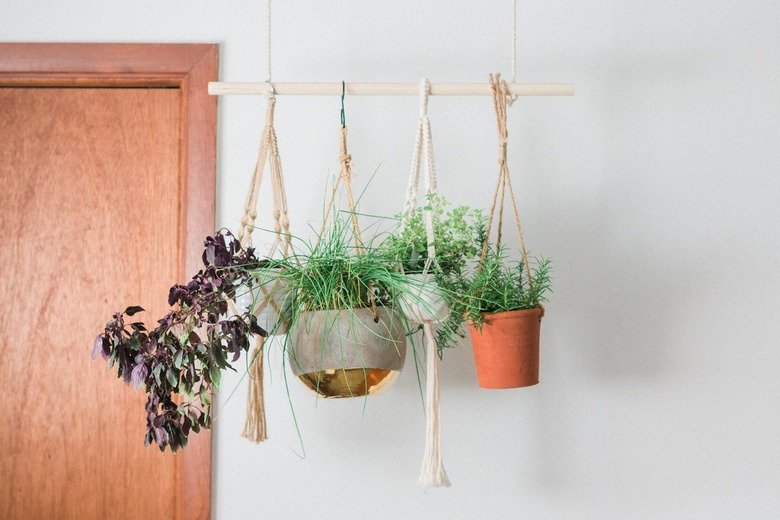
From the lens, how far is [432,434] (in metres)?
1.22

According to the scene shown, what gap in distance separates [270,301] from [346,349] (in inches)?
5.7

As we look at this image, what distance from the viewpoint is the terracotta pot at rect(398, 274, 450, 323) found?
114 cm

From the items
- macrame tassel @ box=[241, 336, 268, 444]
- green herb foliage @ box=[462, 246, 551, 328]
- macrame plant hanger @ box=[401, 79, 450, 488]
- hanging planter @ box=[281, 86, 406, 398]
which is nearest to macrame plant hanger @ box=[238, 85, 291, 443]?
macrame tassel @ box=[241, 336, 268, 444]

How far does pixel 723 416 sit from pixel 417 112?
2.86ft

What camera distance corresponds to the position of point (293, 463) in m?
1.46

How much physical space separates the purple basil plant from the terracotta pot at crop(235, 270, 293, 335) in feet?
0.06

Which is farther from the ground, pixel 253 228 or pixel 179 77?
pixel 179 77

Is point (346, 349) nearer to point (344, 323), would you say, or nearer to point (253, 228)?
point (344, 323)

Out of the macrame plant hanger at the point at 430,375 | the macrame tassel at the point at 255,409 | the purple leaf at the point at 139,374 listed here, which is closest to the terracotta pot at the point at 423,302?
the macrame plant hanger at the point at 430,375

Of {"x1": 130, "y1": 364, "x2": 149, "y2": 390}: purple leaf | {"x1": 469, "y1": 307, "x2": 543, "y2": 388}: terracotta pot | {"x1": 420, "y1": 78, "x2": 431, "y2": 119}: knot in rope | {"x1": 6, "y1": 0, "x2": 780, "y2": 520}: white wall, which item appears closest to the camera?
{"x1": 130, "y1": 364, "x2": 149, "y2": 390}: purple leaf

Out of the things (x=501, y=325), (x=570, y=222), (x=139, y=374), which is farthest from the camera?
(x=570, y=222)

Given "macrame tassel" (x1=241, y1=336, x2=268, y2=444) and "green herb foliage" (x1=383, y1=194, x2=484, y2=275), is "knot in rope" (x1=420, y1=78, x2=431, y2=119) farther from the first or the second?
"macrame tassel" (x1=241, y1=336, x2=268, y2=444)

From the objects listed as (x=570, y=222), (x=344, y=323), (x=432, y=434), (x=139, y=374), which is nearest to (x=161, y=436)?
(x=139, y=374)

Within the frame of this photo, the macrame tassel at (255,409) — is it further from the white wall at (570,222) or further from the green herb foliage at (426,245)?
the green herb foliage at (426,245)
